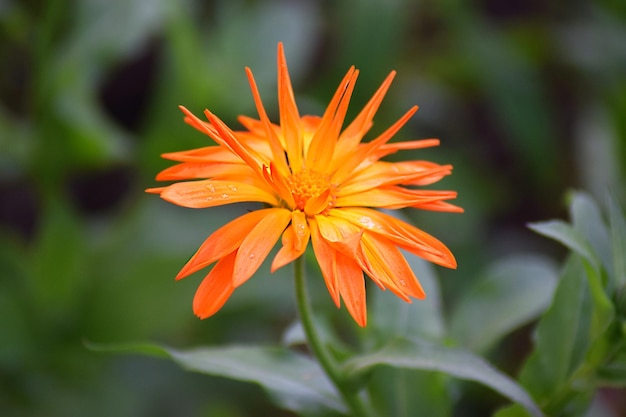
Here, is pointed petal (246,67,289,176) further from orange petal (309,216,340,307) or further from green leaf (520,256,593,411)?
green leaf (520,256,593,411)

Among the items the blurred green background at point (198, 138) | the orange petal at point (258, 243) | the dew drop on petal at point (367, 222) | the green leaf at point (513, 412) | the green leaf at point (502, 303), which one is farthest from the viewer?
the blurred green background at point (198, 138)

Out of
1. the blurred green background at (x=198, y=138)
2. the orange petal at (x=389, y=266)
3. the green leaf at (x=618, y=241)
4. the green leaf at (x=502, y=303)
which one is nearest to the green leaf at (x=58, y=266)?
the blurred green background at (x=198, y=138)

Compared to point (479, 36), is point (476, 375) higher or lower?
lower

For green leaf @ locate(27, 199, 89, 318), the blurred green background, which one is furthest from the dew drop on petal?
green leaf @ locate(27, 199, 89, 318)

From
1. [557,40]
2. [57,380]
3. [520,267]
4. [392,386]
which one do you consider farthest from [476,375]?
[557,40]

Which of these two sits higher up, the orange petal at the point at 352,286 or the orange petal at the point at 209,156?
the orange petal at the point at 209,156

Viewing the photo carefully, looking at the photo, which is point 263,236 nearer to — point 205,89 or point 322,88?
point 205,89

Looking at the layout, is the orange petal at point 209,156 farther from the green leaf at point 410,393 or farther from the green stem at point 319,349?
the green leaf at point 410,393
